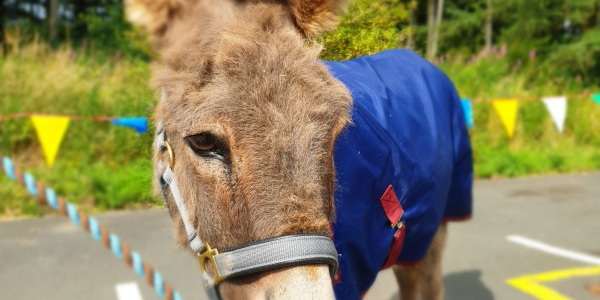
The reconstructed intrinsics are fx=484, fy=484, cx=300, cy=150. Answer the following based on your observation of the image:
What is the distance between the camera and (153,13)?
1.68m

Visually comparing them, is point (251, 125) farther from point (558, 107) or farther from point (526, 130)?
point (526, 130)

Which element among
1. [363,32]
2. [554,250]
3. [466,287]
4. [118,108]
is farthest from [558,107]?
[363,32]

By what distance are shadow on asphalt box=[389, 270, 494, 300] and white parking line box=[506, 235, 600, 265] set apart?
1.15m

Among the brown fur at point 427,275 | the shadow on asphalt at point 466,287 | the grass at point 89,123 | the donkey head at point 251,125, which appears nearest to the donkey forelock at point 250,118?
the donkey head at point 251,125

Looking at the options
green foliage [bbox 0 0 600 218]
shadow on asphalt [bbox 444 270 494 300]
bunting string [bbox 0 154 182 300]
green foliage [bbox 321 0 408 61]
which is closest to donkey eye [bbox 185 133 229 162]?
green foliage [bbox 321 0 408 61]

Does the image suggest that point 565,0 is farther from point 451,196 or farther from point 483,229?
point 451,196

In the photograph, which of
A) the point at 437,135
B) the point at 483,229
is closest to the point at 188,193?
the point at 437,135

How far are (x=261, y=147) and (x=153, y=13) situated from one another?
67 centimetres

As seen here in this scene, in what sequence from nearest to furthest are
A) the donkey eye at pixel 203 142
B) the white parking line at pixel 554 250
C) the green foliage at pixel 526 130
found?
the donkey eye at pixel 203 142
the white parking line at pixel 554 250
the green foliage at pixel 526 130

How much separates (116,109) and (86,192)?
1.33 meters

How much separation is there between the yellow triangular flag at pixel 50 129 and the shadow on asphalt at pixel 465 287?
3956 millimetres

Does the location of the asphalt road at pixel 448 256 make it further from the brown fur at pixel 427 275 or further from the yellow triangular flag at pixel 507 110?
the yellow triangular flag at pixel 507 110

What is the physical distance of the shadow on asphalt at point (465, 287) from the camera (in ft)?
14.2

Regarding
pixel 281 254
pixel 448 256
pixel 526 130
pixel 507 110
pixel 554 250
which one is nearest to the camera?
pixel 281 254
